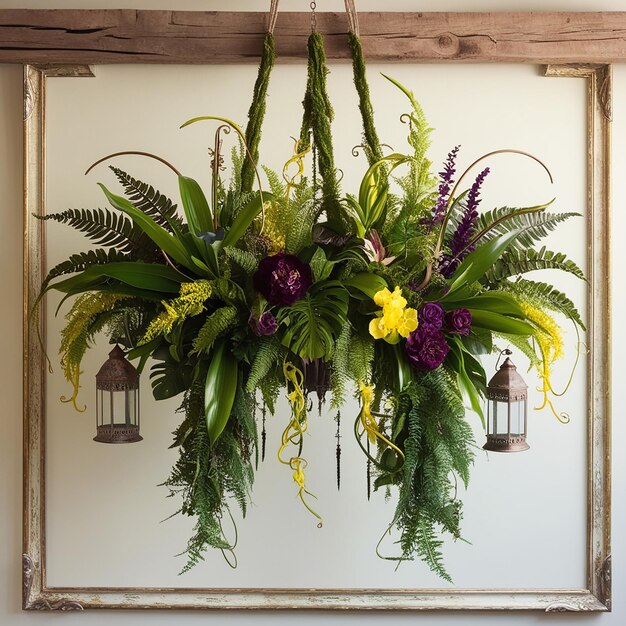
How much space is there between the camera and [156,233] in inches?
47.4

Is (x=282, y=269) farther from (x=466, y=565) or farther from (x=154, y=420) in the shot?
(x=466, y=565)

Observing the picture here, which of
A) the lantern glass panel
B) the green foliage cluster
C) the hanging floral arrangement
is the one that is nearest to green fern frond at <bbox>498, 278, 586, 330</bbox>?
the hanging floral arrangement

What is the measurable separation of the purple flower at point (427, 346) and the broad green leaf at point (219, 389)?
0.98 ft

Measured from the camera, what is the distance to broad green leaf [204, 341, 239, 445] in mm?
1160

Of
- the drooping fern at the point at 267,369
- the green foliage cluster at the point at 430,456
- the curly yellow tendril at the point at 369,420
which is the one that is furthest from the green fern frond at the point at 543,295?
the drooping fern at the point at 267,369

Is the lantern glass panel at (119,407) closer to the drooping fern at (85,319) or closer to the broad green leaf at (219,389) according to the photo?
the drooping fern at (85,319)

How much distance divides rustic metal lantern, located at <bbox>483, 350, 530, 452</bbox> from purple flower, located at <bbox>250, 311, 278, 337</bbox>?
52cm

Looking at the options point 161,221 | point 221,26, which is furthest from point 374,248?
point 221,26

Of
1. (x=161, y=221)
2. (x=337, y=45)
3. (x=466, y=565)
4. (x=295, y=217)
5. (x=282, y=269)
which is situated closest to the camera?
(x=282, y=269)

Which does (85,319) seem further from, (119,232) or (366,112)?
(366,112)

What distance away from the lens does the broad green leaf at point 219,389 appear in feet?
3.81

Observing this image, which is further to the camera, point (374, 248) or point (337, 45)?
point (337, 45)

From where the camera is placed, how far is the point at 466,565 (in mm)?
1854

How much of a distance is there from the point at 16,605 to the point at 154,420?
608mm
